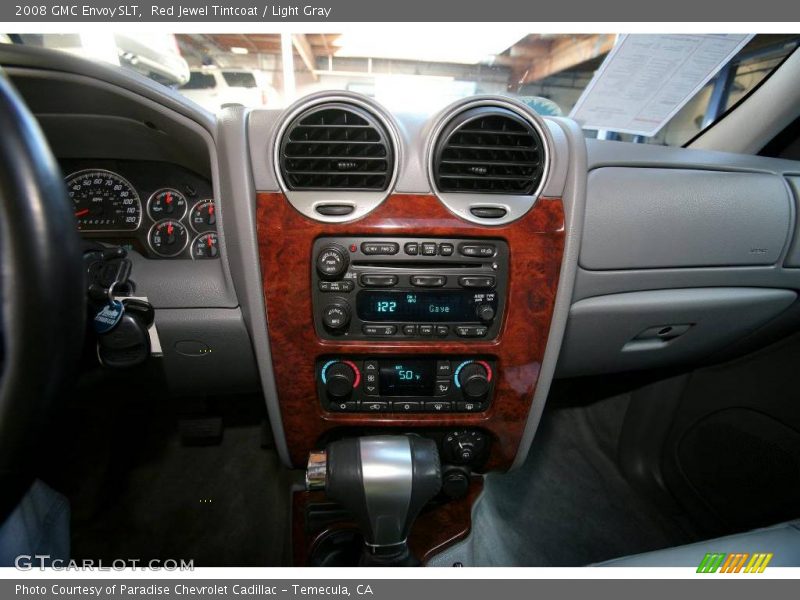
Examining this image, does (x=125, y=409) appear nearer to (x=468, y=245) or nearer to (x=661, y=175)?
(x=468, y=245)

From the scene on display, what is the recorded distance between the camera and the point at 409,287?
981mm

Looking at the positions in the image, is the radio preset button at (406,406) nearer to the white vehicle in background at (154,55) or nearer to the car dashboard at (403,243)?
the car dashboard at (403,243)

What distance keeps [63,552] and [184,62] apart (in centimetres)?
169

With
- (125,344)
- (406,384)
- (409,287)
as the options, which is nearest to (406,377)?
(406,384)

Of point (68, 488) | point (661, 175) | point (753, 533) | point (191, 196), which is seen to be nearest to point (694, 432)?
point (753, 533)

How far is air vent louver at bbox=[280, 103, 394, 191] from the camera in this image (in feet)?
2.94

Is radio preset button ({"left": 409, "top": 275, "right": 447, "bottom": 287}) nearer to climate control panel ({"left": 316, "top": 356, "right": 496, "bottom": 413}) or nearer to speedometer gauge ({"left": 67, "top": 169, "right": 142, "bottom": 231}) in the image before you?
climate control panel ({"left": 316, "top": 356, "right": 496, "bottom": 413})

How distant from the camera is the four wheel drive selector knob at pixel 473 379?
1.05 metres

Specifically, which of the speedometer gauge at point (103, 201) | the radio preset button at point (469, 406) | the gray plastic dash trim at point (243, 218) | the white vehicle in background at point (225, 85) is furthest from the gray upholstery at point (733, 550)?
the white vehicle in background at point (225, 85)

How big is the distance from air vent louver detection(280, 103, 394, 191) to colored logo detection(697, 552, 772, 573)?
121cm

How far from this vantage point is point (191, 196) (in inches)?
49.7

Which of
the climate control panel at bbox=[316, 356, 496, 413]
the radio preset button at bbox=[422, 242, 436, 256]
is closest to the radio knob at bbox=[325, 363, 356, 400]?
the climate control panel at bbox=[316, 356, 496, 413]

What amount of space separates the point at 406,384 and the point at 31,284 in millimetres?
818

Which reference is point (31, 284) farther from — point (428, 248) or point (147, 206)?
point (147, 206)
